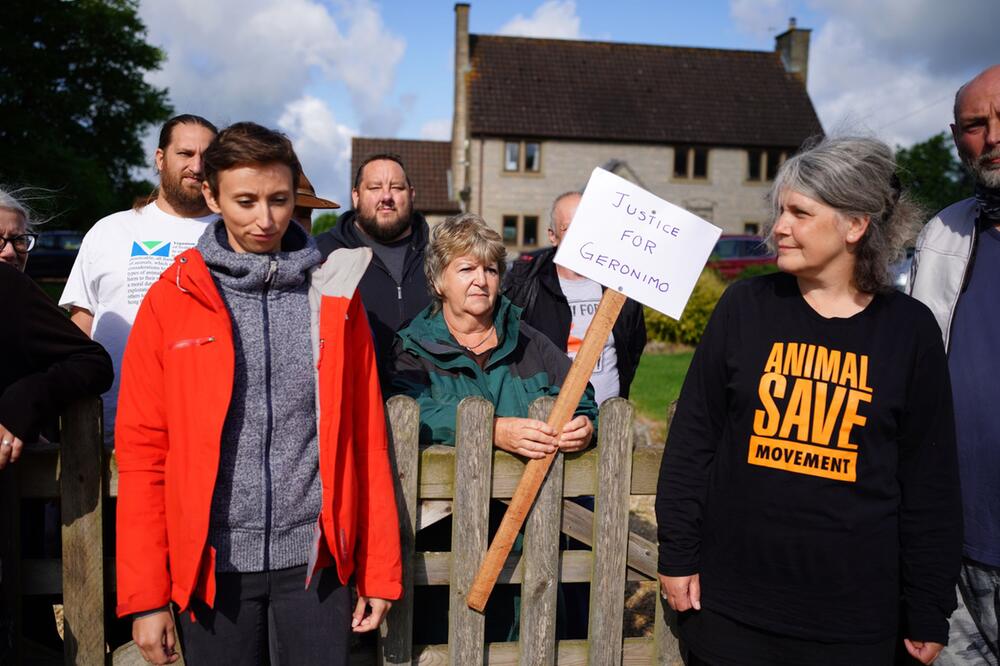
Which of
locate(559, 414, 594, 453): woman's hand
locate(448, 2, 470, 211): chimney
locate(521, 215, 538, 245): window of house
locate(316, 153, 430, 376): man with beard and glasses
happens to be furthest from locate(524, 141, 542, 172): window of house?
locate(559, 414, 594, 453): woman's hand

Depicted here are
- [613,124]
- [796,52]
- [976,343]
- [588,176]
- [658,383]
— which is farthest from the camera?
[796,52]

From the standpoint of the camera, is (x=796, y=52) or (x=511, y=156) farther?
(x=796, y=52)

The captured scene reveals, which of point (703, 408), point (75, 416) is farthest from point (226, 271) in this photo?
point (703, 408)

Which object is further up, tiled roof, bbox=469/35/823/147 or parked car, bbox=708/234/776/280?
tiled roof, bbox=469/35/823/147

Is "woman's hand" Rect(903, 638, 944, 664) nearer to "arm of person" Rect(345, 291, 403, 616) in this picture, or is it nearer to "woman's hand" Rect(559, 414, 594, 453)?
"woman's hand" Rect(559, 414, 594, 453)

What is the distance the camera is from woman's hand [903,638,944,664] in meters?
2.25

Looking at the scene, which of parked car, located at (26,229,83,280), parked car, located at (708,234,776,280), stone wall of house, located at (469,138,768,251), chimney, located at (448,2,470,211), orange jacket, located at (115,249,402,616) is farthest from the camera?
chimney, located at (448,2,470,211)

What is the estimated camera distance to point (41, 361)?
7.62 ft

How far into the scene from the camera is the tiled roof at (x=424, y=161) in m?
36.4

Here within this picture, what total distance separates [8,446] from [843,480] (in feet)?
7.63

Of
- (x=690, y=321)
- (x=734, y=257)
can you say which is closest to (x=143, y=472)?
(x=690, y=321)

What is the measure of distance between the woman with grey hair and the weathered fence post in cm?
60

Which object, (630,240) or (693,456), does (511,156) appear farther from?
(693,456)

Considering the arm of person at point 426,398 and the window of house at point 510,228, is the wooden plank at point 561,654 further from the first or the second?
the window of house at point 510,228
